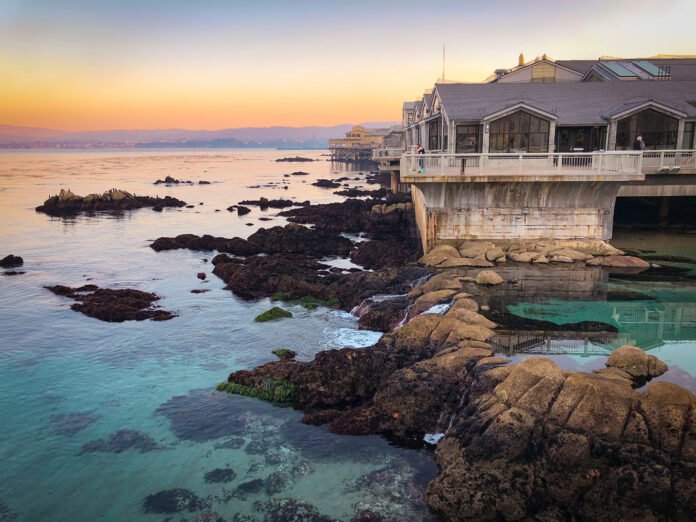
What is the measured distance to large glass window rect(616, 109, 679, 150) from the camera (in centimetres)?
3136

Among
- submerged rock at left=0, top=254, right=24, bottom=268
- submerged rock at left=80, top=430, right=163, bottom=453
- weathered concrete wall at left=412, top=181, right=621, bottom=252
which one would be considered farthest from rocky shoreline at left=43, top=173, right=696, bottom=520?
submerged rock at left=0, top=254, right=24, bottom=268

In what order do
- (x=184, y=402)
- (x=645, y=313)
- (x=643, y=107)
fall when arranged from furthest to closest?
(x=643, y=107) → (x=645, y=313) → (x=184, y=402)

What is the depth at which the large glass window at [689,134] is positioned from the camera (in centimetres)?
3148

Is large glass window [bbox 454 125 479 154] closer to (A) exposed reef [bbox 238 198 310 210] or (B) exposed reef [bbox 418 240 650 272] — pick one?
(B) exposed reef [bbox 418 240 650 272]

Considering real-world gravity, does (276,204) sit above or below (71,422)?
above

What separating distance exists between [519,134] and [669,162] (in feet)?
25.6

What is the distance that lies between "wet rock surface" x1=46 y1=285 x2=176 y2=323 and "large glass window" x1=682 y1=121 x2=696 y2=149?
95.9 feet

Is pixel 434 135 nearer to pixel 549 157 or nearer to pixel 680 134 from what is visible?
pixel 549 157

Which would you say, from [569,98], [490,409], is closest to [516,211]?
[569,98]

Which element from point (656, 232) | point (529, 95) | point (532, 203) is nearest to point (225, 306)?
point (532, 203)

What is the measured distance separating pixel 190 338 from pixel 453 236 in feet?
47.3

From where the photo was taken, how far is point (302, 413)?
14172 millimetres

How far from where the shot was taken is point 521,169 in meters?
26.5

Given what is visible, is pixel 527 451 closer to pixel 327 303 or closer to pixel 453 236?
pixel 327 303
